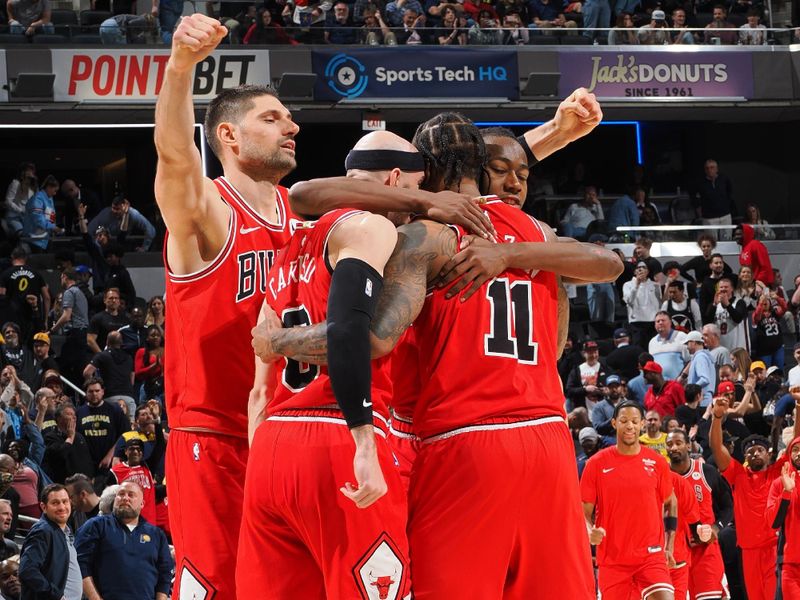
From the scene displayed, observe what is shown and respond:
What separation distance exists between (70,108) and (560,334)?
58.4 feet

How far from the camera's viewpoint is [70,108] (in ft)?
70.6

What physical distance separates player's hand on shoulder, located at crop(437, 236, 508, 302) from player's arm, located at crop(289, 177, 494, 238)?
5 cm

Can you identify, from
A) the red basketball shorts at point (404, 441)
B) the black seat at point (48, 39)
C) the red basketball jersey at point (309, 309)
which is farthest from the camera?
the black seat at point (48, 39)

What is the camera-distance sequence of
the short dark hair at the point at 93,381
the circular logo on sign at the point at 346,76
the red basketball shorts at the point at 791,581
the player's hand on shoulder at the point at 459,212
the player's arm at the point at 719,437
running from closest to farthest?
the player's hand on shoulder at the point at 459,212 → the red basketball shorts at the point at 791,581 → the player's arm at the point at 719,437 → the short dark hair at the point at 93,381 → the circular logo on sign at the point at 346,76

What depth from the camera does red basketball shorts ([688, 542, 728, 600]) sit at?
13.2 m

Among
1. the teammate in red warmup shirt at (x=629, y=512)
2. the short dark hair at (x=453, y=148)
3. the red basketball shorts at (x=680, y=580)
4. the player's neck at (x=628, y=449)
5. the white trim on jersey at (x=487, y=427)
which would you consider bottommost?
the red basketball shorts at (x=680, y=580)

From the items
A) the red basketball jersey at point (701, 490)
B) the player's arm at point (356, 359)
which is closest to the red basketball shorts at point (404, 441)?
the player's arm at point (356, 359)

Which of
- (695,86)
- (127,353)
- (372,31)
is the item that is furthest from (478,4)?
(127,353)

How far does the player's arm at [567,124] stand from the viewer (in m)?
5.50

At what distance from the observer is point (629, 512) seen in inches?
461

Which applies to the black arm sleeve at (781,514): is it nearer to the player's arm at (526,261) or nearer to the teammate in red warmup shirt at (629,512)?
the teammate in red warmup shirt at (629,512)

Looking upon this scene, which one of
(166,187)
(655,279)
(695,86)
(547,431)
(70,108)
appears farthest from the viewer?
(695,86)

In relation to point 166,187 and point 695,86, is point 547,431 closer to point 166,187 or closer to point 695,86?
point 166,187

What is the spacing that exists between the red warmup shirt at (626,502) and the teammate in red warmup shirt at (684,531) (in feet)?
2.24
